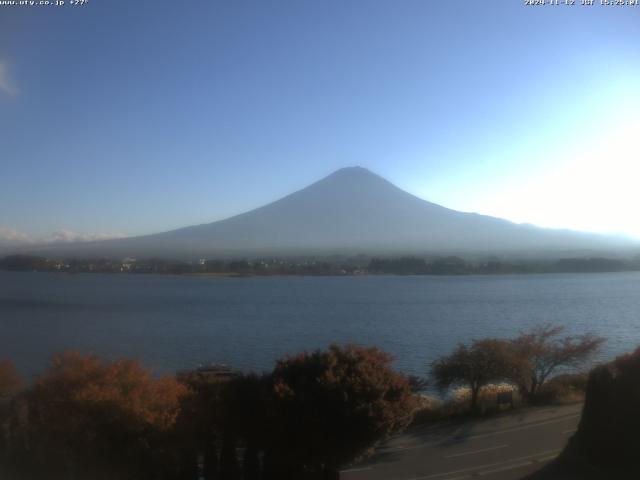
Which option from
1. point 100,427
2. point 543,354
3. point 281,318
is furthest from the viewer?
point 281,318

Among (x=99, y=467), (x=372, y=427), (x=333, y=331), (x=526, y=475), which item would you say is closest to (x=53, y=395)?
(x=99, y=467)

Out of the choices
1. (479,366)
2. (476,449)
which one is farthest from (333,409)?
(479,366)

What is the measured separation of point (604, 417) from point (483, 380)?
5533 mm

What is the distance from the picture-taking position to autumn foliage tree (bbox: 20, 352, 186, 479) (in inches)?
241

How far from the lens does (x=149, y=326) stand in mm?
23391

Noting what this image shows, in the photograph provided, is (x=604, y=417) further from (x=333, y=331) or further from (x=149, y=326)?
(x=149, y=326)

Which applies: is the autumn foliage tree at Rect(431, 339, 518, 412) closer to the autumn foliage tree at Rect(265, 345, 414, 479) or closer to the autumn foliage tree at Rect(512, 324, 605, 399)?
the autumn foliage tree at Rect(512, 324, 605, 399)

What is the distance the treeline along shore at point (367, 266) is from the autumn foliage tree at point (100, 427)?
32.1 m

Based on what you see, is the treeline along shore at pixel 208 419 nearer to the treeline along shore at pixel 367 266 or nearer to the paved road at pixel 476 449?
the paved road at pixel 476 449

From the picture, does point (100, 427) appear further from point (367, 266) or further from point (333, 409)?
point (367, 266)

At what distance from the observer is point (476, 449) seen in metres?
8.63

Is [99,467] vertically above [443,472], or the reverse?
[99,467]

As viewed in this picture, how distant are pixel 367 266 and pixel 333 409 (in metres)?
40.6

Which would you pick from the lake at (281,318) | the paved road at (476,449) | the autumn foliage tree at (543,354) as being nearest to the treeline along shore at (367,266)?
the lake at (281,318)
